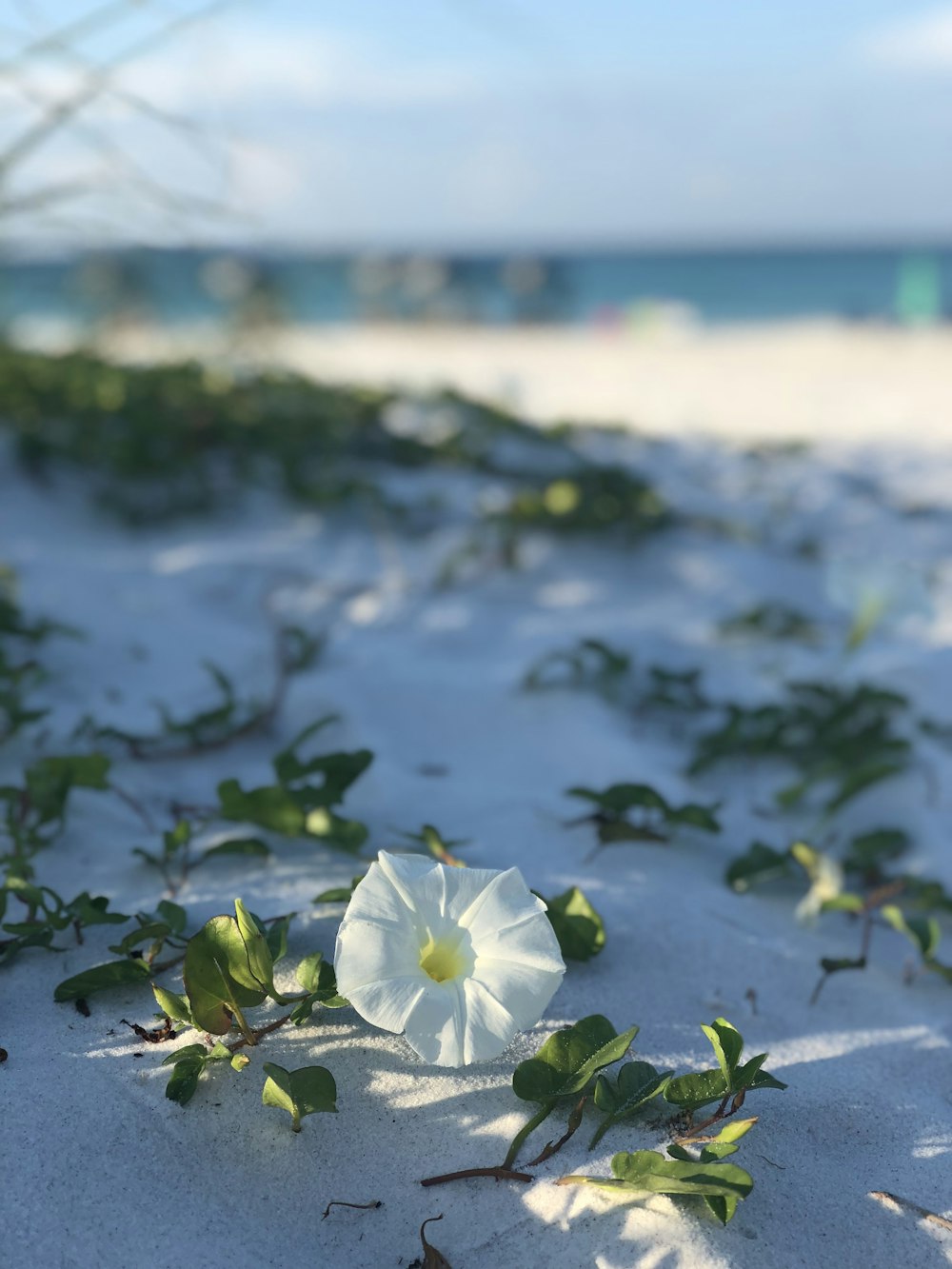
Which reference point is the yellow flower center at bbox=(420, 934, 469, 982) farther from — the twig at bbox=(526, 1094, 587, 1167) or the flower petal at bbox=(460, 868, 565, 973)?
the twig at bbox=(526, 1094, 587, 1167)

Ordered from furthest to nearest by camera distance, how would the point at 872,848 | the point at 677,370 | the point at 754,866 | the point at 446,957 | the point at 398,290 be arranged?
the point at 398,290 → the point at 677,370 → the point at 872,848 → the point at 754,866 → the point at 446,957

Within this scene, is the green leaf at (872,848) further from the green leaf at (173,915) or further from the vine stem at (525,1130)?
the green leaf at (173,915)

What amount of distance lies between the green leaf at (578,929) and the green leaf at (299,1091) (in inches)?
11.8

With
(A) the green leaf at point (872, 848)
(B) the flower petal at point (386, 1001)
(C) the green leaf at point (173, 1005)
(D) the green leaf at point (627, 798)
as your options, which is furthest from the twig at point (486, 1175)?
(A) the green leaf at point (872, 848)

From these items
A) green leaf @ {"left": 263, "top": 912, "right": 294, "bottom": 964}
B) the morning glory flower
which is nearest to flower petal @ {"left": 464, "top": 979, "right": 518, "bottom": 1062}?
green leaf @ {"left": 263, "top": 912, "right": 294, "bottom": 964}

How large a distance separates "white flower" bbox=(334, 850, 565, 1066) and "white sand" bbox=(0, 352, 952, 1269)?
93 millimetres

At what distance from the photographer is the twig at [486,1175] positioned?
820 millimetres

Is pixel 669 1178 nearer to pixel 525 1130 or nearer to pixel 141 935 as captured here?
pixel 525 1130

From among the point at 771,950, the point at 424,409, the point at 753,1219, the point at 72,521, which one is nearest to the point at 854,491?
the point at 424,409

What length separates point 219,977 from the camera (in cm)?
91

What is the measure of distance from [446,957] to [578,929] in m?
0.24

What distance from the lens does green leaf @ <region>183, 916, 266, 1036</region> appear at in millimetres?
896

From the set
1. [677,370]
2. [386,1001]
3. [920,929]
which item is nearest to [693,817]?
[920,929]

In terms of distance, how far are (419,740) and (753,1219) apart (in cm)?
107
